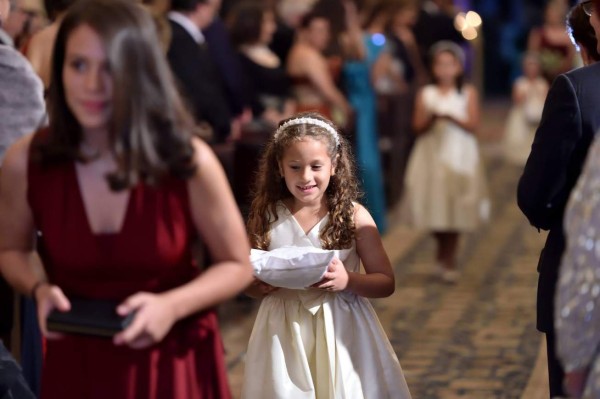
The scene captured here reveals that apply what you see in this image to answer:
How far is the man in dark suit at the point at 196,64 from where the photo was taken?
28.7ft

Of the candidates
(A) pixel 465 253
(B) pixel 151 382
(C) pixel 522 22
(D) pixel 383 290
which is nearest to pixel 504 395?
(D) pixel 383 290

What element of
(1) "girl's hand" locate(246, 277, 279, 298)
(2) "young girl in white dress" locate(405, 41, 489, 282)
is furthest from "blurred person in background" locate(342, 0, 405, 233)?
(1) "girl's hand" locate(246, 277, 279, 298)

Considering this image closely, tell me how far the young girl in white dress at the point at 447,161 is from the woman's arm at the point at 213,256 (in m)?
6.64

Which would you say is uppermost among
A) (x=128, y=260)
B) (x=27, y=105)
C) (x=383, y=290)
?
(x=27, y=105)

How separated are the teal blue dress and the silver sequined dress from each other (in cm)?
821

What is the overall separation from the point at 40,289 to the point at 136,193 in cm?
33

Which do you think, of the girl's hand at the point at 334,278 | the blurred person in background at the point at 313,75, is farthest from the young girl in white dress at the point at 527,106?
the girl's hand at the point at 334,278

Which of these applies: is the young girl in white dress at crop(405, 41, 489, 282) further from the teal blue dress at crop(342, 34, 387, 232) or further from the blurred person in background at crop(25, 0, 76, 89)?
the blurred person in background at crop(25, 0, 76, 89)

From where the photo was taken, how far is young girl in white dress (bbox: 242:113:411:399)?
447 cm

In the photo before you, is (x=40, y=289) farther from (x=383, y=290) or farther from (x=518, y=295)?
(x=518, y=295)

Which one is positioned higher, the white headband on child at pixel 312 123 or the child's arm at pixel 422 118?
the white headband on child at pixel 312 123

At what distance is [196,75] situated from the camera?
8758mm

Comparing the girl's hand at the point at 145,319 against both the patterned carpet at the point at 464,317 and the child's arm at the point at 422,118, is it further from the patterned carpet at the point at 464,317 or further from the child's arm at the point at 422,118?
the child's arm at the point at 422,118

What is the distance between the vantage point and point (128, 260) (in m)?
3.18
